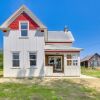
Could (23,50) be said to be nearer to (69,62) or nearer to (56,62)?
(69,62)

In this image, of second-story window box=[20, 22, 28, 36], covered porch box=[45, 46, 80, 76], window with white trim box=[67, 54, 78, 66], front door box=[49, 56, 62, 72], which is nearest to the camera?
second-story window box=[20, 22, 28, 36]

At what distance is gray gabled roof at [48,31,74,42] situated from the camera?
42709 millimetres

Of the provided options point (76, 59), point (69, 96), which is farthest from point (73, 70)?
point (69, 96)

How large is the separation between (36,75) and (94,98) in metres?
13.9

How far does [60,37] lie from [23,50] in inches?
572

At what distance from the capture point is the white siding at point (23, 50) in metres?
30.2

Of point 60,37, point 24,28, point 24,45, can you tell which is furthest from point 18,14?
point 60,37

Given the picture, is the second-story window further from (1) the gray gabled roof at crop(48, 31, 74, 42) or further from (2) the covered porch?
(1) the gray gabled roof at crop(48, 31, 74, 42)

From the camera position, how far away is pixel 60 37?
1732 inches

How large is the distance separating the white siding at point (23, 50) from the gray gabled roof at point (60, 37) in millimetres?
12067

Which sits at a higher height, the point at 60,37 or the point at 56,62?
the point at 60,37

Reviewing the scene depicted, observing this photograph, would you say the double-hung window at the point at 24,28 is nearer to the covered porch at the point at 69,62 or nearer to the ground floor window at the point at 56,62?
the covered porch at the point at 69,62

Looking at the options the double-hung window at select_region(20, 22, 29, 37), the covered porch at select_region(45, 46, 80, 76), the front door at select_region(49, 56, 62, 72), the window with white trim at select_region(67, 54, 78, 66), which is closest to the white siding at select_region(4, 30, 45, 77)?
the double-hung window at select_region(20, 22, 29, 37)

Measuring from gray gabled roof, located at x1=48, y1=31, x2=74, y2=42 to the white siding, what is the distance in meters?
12.1
